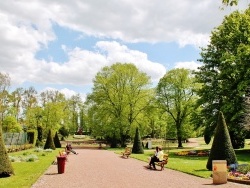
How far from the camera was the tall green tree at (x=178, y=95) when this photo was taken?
204 ft

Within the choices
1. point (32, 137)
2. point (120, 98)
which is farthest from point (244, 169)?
point (120, 98)

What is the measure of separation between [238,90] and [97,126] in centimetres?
3736

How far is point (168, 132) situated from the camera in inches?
2734

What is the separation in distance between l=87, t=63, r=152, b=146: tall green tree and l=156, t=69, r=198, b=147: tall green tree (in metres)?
3.91

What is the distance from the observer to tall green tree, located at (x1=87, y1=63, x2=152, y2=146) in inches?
2574

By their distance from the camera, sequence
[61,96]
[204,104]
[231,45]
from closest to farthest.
Answer: 1. [231,45]
2. [204,104]
3. [61,96]

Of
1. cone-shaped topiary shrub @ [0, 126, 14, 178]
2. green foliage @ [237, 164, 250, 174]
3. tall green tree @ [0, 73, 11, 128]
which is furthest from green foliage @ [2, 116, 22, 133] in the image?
green foliage @ [237, 164, 250, 174]

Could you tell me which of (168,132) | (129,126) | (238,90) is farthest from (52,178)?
(168,132)

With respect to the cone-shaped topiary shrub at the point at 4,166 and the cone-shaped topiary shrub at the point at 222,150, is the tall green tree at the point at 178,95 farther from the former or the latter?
the cone-shaped topiary shrub at the point at 4,166

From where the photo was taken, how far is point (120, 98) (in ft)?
218

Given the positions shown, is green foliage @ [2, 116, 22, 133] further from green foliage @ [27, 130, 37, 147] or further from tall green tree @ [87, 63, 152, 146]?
tall green tree @ [87, 63, 152, 146]

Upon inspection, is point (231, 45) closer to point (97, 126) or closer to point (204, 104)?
point (204, 104)

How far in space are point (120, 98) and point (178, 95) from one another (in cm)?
1069

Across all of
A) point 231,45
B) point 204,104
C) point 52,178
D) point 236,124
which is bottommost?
point 52,178
